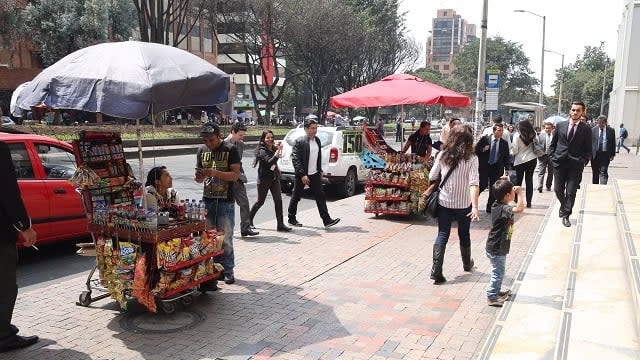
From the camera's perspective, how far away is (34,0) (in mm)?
38000

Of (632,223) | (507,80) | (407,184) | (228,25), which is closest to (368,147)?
(407,184)

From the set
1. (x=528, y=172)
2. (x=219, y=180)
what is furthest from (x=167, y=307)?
(x=528, y=172)

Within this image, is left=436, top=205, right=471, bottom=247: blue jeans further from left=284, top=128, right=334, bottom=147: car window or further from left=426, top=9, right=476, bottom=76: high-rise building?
left=426, top=9, right=476, bottom=76: high-rise building

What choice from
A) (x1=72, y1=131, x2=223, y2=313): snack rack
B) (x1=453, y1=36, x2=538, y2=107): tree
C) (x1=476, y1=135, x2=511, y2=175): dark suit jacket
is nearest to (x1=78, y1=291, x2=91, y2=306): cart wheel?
(x1=72, y1=131, x2=223, y2=313): snack rack

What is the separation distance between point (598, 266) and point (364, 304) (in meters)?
2.68

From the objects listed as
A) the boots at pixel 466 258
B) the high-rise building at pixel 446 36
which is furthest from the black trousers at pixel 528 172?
the high-rise building at pixel 446 36

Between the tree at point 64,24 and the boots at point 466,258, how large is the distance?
36308 millimetres

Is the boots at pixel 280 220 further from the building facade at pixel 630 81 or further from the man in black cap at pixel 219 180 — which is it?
the building facade at pixel 630 81

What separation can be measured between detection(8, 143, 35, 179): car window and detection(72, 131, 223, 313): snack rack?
6.42 feet

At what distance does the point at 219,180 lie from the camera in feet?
18.7

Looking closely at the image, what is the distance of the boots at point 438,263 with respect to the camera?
5902 mm

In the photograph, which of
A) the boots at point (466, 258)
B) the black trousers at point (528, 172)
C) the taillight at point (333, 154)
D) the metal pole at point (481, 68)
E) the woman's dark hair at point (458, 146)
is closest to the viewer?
the woman's dark hair at point (458, 146)

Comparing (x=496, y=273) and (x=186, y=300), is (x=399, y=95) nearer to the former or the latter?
(x=496, y=273)

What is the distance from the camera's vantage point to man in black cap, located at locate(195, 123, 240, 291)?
18.1 feet
